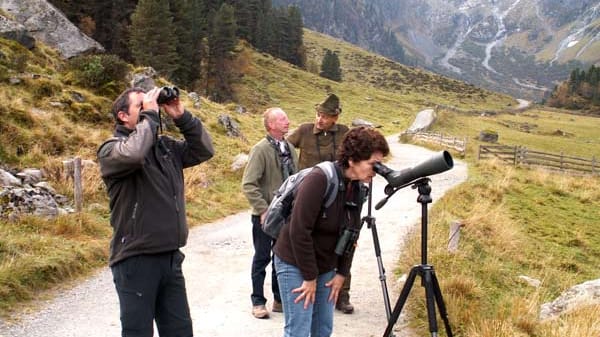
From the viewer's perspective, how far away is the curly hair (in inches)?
128

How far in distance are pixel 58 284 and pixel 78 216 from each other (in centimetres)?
184

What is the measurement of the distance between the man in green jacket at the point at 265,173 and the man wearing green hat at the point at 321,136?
160 mm

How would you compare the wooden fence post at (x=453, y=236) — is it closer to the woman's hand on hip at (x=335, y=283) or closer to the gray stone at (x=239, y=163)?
the woman's hand on hip at (x=335, y=283)

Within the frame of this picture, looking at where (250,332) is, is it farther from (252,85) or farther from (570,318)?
(252,85)

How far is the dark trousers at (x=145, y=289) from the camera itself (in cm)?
317

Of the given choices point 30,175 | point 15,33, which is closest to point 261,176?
point 30,175

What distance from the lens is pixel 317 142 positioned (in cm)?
583

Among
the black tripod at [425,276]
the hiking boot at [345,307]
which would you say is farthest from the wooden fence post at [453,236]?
the black tripod at [425,276]

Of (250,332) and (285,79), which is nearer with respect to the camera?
(250,332)

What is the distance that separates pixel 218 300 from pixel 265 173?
2040mm

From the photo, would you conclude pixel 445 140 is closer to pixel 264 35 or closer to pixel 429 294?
pixel 429 294

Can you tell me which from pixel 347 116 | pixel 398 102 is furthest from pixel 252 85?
pixel 398 102

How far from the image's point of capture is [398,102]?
220ft

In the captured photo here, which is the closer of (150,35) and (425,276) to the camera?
(425,276)
